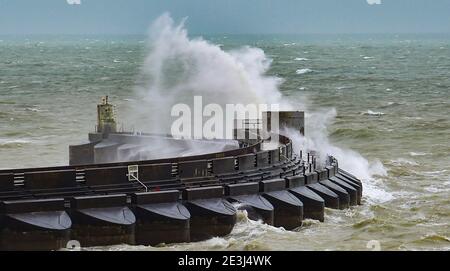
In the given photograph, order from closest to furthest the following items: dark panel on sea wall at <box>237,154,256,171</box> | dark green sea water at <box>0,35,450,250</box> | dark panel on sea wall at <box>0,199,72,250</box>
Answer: dark panel on sea wall at <box>0,199,72,250</box> < dark green sea water at <box>0,35,450,250</box> < dark panel on sea wall at <box>237,154,256,171</box>

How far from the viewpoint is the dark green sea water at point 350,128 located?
26.4 meters

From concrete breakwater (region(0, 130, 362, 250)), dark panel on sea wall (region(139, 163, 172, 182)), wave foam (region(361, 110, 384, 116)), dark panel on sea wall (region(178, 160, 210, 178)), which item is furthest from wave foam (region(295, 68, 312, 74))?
dark panel on sea wall (region(139, 163, 172, 182))

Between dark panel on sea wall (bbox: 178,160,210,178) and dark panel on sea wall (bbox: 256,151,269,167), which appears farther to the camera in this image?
dark panel on sea wall (bbox: 256,151,269,167)

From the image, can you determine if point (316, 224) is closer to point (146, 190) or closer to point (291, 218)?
point (291, 218)

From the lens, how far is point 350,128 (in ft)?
205

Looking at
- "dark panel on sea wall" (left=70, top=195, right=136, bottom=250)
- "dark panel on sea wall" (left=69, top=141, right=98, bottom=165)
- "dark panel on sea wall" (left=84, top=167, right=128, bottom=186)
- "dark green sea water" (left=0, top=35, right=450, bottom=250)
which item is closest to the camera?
"dark panel on sea wall" (left=70, top=195, right=136, bottom=250)

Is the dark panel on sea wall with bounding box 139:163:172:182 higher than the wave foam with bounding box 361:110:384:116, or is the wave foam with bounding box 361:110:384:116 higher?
the dark panel on sea wall with bounding box 139:163:172:182

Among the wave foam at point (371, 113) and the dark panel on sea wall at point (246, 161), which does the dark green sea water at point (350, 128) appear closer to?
the wave foam at point (371, 113)

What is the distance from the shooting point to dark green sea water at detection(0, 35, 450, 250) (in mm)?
26362

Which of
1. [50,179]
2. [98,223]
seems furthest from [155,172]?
[98,223]

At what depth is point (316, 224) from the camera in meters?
27.3

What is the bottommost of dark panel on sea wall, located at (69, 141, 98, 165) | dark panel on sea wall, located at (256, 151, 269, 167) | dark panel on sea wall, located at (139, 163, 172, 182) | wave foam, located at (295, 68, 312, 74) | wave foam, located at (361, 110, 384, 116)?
wave foam, located at (295, 68, 312, 74)

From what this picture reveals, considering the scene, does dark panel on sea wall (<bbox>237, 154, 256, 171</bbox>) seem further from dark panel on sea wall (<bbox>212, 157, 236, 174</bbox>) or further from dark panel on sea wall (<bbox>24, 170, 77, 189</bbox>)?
dark panel on sea wall (<bbox>24, 170, 77, 189</bbox>)
